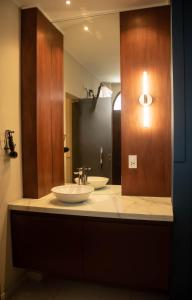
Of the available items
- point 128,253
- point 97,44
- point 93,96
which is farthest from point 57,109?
point 128,253

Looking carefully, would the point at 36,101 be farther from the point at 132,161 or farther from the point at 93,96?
the point at 132,161

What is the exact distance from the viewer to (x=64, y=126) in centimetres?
279

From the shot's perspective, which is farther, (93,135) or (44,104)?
(93,135)

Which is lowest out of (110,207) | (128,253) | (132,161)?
(128,253)

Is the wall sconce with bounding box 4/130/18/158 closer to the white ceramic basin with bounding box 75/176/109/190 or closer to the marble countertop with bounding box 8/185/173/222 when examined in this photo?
the marble countertop with bounding box 8/185/173/222

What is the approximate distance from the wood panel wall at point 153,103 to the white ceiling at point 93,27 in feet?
0.44

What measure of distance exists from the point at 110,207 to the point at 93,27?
1.77 metres

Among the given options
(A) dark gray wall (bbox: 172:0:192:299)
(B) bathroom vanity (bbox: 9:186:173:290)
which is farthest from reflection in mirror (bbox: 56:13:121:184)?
(A) dark gray wall (bbox: 172:0:192:299)

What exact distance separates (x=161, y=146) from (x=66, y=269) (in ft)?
4.38

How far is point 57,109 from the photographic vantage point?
8.62 feet

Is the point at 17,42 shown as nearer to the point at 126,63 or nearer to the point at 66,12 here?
the point at 66,12

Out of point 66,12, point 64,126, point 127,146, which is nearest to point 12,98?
point 64,126

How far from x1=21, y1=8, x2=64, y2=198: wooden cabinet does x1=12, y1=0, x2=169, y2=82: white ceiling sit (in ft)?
0.47

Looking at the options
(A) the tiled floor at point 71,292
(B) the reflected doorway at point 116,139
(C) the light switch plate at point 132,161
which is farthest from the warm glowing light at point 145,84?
(A) the tiled floor at point 71,292
